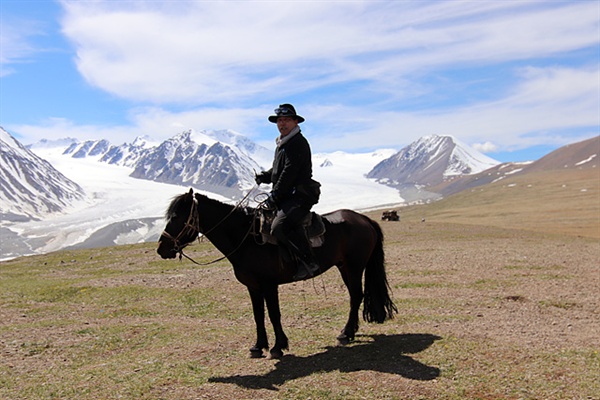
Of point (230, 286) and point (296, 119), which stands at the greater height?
point (296, 119)

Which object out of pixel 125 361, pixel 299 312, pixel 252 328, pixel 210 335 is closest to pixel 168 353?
pixel 125 361

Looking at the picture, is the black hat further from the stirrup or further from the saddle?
the stirrup

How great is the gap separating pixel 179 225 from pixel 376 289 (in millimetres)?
4875

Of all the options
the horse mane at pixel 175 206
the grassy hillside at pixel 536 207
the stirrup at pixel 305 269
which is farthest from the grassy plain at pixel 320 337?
the grassy hillside at pixel 536 207

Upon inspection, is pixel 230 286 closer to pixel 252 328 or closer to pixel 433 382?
pixel 252 328

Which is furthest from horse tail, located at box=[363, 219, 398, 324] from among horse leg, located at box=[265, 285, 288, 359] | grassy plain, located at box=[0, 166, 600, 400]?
horse leg, located at box=[265, 285, 288, 359]

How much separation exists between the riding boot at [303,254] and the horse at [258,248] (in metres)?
0.19

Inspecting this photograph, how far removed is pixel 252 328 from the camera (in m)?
13.0

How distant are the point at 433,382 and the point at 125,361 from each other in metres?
6.16

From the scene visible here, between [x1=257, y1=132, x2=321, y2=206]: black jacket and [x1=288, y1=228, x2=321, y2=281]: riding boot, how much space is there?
668 millimetres

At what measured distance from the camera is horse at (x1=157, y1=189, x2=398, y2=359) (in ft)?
31.0

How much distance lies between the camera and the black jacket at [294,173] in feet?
31.2

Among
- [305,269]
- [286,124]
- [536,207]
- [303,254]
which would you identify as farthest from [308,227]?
[536,207]

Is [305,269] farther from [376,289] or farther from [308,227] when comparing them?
[376,289]
